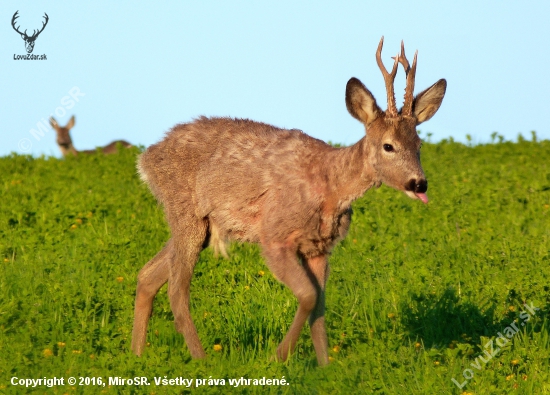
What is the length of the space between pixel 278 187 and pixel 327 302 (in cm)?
154

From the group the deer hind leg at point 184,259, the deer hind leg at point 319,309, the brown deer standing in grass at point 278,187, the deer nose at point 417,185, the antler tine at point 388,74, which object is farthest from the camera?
the deer hind leg at point 184,259

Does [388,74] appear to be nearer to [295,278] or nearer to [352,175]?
[352,175]

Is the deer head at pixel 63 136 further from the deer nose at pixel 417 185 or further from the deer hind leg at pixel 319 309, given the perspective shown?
the deer nose at pixel 417 185

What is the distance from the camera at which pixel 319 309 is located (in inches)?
294

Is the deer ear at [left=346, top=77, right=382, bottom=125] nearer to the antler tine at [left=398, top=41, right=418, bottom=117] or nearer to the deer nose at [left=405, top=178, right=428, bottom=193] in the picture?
the antler tine at [left=398, top=41, right=418, bottom=117]

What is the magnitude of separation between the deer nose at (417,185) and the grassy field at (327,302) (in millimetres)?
1269

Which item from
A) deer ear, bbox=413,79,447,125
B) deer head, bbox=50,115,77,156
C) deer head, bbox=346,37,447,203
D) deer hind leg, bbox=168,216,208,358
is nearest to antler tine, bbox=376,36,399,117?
deer head, bbox=346,37,447,203

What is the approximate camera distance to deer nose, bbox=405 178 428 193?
6551mm

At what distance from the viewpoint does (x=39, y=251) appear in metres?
9.84

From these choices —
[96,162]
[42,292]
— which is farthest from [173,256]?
[96,162]

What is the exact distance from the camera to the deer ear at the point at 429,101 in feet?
23.1

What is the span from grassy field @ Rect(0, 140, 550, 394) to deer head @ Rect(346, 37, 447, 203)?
135 centimetres

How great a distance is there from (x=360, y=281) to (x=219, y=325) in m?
1.45

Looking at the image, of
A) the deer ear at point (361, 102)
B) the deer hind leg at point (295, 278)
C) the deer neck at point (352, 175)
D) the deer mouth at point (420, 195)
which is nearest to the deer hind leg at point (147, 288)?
the deer hind leg at point (295, 278)
